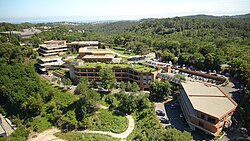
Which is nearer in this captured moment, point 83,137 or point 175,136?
point 175,136

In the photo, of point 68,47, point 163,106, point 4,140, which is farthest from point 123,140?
point 68,47

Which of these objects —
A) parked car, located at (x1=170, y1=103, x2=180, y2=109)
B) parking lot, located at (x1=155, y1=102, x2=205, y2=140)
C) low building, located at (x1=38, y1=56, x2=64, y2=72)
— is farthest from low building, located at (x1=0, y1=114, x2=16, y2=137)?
parked car, located at (x1=170, y1=103, x2=180, y2=109)

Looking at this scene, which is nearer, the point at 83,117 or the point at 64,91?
the point at 83,117

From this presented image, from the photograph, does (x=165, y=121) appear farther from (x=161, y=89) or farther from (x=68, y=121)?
(x=68, y=121)

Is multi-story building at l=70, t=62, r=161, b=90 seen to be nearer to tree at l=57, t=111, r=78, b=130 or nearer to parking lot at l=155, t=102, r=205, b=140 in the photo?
parking lot at l=155, t=102, r=205, b=140

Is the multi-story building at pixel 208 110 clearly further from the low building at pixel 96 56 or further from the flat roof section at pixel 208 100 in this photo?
the low building at pixel 96 56

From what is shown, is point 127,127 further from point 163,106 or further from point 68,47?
point 68,47

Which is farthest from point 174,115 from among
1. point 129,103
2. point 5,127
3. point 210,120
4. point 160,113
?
point 5,127
